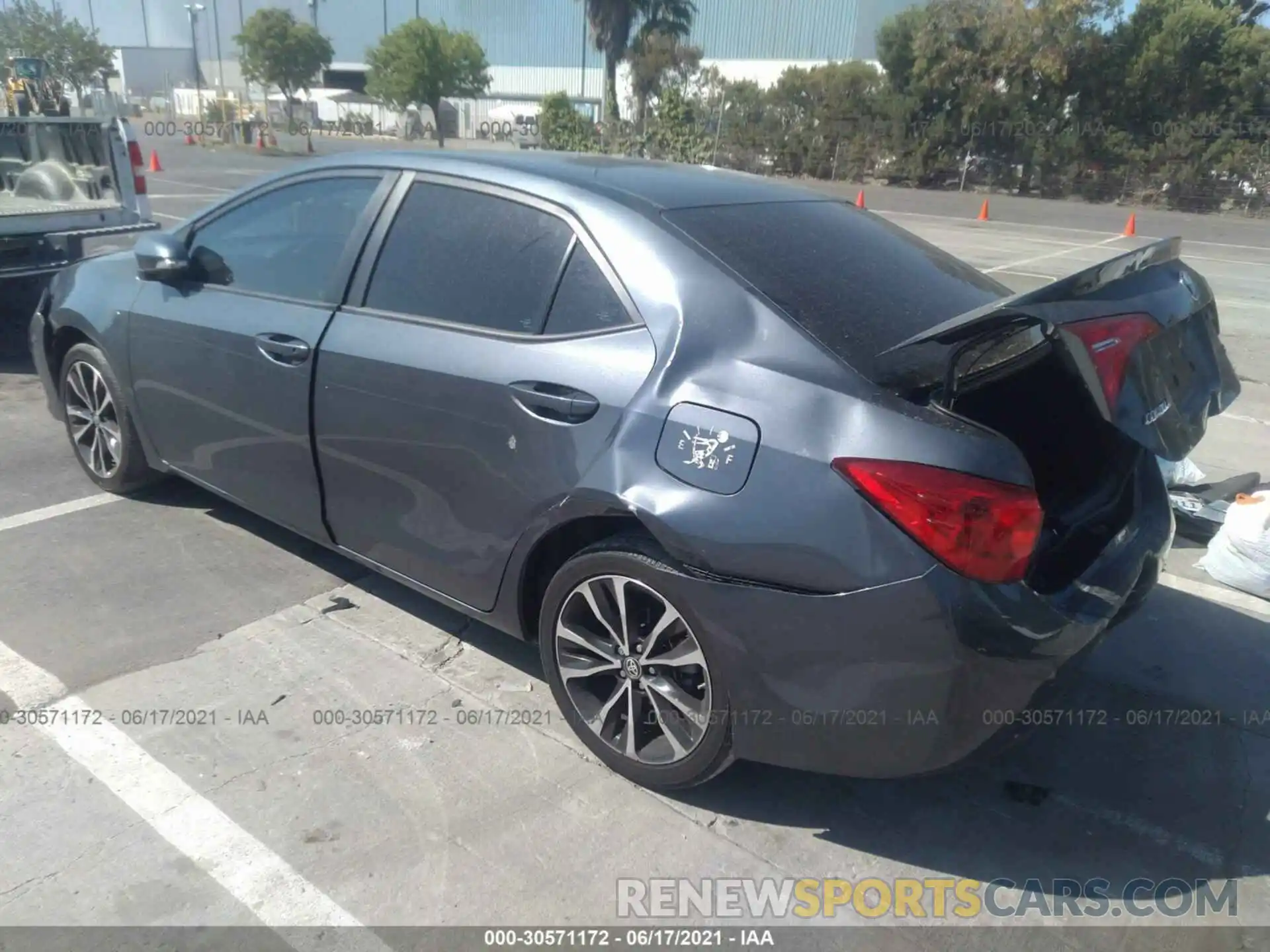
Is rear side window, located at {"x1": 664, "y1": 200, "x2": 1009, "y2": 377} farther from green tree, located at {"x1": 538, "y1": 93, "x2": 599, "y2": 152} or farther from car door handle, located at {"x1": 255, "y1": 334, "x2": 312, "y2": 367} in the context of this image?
green tree, located at {"x1": 538, "y1": 93, "x2": 599, "y2": 152}

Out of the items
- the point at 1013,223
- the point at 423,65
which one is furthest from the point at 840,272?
the point at 423,65

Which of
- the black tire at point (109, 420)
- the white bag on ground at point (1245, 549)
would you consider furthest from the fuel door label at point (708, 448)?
the black tire at point (109, 420)

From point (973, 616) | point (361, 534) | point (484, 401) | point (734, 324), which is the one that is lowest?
point (361, 534)

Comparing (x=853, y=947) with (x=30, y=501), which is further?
(x=30, y=501)

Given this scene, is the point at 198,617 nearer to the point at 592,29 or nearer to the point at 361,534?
the point at 361,534

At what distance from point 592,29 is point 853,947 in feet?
157

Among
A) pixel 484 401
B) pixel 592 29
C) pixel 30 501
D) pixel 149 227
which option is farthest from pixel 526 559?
pixel 592 29

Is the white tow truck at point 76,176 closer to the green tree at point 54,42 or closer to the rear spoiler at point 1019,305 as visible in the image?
the rear spoiler at point 1019,305

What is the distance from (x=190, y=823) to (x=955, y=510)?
7.16 ft

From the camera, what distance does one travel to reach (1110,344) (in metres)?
2.57

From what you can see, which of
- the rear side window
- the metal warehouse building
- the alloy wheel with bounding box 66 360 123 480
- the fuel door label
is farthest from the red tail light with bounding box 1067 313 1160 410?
the metal warehouse building

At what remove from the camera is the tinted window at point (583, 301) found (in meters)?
3.02

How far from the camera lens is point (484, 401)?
3166 mm

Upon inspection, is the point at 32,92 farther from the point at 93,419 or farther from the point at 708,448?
the point at 708,448
